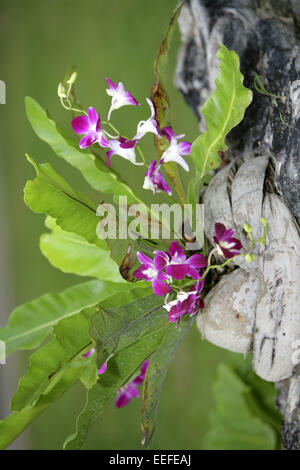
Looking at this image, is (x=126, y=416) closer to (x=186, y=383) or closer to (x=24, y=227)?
(x=186, y=383)

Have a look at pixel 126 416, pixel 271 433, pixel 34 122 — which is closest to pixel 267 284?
pixel 34 122

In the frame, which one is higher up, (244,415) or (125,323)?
(125,323)

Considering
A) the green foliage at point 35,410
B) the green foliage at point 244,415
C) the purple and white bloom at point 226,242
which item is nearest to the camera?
the purple and white bloom at point 226,242

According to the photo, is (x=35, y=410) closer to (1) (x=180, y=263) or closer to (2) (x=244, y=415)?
(1) (x=180, y=263)

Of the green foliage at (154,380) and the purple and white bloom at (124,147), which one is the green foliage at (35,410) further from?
the purple and white bloom at (124,147)

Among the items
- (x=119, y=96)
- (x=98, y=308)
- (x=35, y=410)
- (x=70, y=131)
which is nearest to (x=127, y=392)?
(x=35, y=410)

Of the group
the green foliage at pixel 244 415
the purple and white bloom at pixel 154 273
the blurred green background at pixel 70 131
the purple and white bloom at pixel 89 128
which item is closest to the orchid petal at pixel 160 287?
the purple and white bloom at pixel 154 273
